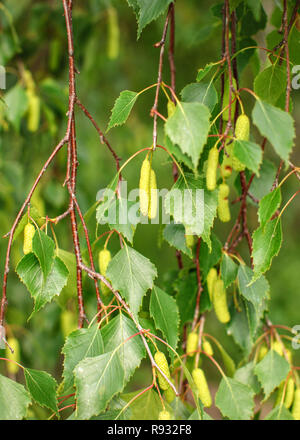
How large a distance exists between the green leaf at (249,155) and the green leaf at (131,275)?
19cm

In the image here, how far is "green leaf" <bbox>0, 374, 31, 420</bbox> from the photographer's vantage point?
2.00 ft

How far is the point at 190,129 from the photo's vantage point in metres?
0.58

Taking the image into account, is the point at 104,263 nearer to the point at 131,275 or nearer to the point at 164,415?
the point at 131,275

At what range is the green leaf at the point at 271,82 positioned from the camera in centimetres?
75

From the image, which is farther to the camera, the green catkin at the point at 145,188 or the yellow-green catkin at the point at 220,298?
the yellow-green catkin at the point at 220,298

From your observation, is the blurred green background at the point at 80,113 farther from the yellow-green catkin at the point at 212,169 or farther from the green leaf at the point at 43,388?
the yellow-green catkin at the point at 212,169

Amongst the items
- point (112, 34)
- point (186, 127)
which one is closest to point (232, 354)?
point (112, 34)

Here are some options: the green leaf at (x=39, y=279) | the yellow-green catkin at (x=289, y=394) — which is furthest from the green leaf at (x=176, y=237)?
the yellow-green catkin at (x=289, y=394)

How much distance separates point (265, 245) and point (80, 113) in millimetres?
1756

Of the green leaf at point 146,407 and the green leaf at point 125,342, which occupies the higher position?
the green leaf at point 125,342

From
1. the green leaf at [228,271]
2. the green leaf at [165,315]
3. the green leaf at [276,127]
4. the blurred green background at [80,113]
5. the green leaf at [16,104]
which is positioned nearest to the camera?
the green leaf at [276,127]

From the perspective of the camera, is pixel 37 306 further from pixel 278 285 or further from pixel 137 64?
pixel 278 285

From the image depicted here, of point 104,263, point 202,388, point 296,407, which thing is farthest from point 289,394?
point 104,263

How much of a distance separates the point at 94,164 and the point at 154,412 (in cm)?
174
